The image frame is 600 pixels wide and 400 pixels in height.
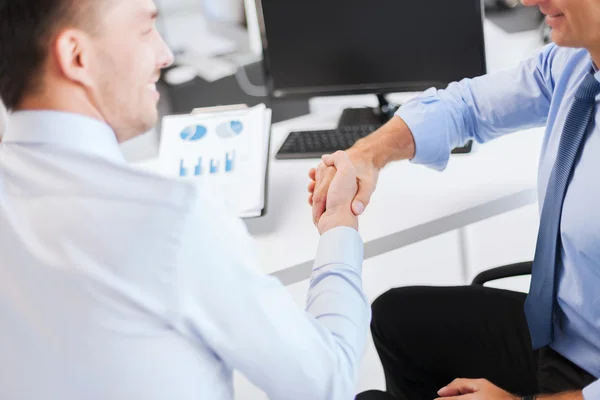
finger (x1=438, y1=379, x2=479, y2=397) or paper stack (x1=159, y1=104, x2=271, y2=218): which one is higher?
paper stack (x1=159, y1=104, x2=271, y2=218)

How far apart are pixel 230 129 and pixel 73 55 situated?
705mm

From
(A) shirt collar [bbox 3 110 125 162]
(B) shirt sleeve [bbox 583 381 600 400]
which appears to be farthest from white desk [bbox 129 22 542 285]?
(A) shirt collar [bbox 3 110 125 162]

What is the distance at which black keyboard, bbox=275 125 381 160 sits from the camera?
64.9 inches

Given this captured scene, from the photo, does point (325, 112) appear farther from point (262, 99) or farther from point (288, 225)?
point (288, 225)

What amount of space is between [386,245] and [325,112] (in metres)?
0.62

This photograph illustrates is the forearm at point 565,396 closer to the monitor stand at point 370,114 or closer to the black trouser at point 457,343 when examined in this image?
the black trouser at point 457,343

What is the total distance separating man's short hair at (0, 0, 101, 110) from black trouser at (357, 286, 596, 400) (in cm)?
81

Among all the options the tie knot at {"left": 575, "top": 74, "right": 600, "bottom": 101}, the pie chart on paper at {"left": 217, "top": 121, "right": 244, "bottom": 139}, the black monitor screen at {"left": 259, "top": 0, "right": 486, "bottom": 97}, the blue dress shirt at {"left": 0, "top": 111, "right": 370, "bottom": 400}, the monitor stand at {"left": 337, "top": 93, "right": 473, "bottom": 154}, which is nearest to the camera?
the blue dress shirt at {"left": 0, "top": 111, "right": 370, "bottom": 400}

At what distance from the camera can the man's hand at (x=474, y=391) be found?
45.0 inches

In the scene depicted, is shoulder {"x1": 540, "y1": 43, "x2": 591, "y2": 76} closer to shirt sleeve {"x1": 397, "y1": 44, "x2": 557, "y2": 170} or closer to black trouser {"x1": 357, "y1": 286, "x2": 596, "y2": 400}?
shirt sleeve {"x1": 397, "y1": 44, "x2": 557, "y2": 170}

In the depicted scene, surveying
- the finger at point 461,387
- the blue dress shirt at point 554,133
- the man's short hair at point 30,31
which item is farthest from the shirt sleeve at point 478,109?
the man's short hair at point 30,31

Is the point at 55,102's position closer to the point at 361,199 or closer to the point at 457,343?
the point at 361,199

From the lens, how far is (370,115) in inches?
70.7

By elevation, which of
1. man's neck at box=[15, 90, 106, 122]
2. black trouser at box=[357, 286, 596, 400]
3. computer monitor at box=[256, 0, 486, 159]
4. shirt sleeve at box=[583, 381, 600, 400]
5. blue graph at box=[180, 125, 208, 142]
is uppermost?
man's neck at box=[15, 90, 106, 122]
